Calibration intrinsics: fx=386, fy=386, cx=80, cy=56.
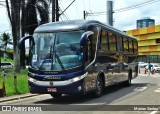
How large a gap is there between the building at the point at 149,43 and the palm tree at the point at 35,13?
58.2 meters

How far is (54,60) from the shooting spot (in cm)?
1448

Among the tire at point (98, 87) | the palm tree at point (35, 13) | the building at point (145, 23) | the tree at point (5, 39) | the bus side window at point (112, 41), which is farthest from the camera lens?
the building at point (145, 23)

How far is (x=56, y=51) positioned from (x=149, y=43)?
3625 inches

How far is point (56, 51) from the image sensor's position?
48.0 feet

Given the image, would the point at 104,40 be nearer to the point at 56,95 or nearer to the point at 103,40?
the point at 103,40

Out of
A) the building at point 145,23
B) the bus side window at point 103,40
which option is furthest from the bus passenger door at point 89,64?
the building at point 145,23

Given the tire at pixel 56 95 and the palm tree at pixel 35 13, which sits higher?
the palm tree at pixel 35 13

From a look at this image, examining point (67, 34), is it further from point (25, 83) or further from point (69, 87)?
point (25, 83)

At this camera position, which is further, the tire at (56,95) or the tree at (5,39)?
the tree at (5,39)

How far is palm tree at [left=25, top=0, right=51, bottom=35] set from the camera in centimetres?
4388

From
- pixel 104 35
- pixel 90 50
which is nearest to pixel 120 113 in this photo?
pixel 90 50

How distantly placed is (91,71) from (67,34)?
5.91 feet

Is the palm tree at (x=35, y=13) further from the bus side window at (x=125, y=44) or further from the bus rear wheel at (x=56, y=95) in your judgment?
the bus rear wheel at (x=56, y=95)

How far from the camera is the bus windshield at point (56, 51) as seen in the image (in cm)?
1438
